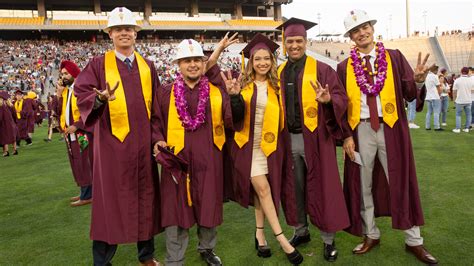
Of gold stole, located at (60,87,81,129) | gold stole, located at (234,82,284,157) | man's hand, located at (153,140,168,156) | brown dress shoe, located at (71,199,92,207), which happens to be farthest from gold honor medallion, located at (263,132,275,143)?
brown dress shoe, located at (71,199,92,207)

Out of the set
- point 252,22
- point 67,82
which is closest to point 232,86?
point 67,82

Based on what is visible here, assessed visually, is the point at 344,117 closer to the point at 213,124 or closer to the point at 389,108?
the point at 389,108

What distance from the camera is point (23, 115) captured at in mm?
13227

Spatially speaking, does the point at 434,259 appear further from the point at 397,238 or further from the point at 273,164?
the point at 273,164

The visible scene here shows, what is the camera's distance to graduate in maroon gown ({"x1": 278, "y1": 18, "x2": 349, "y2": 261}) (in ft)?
11.1

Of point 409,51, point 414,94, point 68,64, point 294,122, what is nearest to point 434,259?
point 414,94

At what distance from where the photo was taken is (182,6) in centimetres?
4697

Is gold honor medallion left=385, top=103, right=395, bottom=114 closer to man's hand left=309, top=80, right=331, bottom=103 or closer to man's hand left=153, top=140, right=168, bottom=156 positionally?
man's hand left=309, top=80, right=331, bottom=103

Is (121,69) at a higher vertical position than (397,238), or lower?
higher

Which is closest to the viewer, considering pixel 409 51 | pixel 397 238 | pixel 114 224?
pixel 114 224

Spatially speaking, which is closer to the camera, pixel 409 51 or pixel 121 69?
pixel 121 69

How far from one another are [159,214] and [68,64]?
3.09 metres

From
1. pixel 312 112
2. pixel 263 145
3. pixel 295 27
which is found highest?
pixel 295 27

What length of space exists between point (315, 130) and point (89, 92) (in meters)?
1.94
